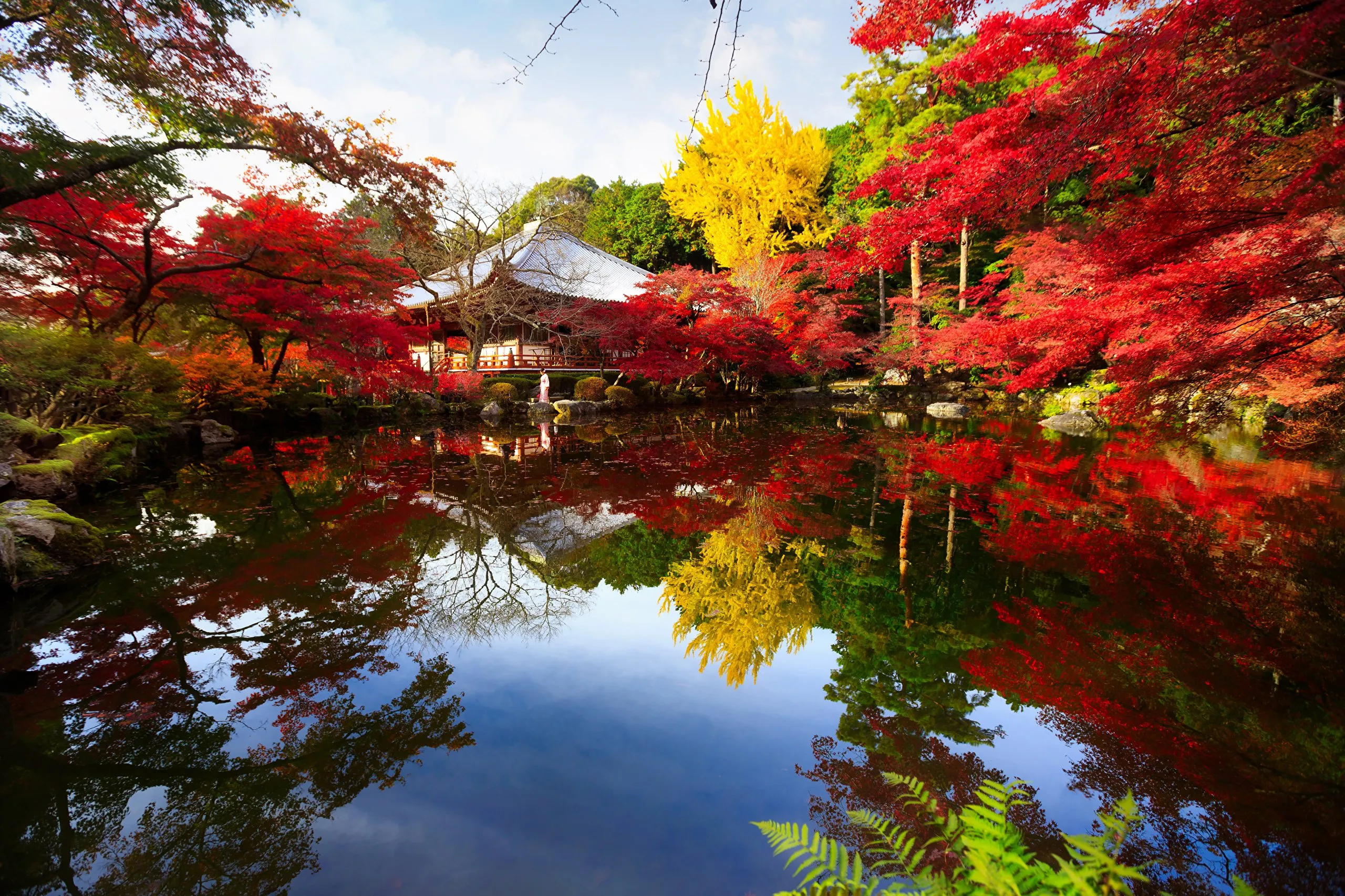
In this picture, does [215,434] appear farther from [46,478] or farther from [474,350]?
[474,350]

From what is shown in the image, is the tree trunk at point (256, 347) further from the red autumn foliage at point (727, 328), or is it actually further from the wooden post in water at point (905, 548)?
the wooden post in water at point (905, 548)

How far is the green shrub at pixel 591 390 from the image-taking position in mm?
15602

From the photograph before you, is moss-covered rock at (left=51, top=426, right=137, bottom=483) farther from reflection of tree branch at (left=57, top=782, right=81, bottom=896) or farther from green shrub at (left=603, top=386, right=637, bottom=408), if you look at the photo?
green shrub at (left=603, top=386, right=637, bottom=408)

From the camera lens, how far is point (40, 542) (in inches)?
148

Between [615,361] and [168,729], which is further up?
[615,361]

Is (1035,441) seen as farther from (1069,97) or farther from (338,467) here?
(338,467)

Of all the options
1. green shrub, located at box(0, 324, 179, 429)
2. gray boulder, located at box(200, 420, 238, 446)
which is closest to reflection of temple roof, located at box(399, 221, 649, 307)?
gray boulder, located at box(200, 420, 238, 446)

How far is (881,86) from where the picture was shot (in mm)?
15883

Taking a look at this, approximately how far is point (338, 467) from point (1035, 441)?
10789 millimetres

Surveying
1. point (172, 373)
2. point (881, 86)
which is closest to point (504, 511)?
point (172, 373)

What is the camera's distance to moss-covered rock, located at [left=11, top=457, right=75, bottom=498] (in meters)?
4.79

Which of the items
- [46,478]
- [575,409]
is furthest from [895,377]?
[46,478]

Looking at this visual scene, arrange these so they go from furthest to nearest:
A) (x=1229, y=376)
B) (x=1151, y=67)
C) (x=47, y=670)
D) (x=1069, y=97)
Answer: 1. (x=1229, y=376)
2. (x=1069, y=97)
3. (x=1151, y=67)
4. (x=47, y=670)

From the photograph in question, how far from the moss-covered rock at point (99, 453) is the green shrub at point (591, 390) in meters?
9.64
